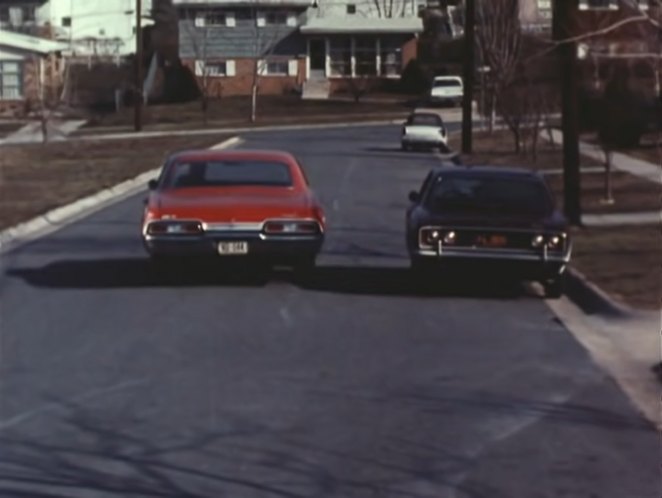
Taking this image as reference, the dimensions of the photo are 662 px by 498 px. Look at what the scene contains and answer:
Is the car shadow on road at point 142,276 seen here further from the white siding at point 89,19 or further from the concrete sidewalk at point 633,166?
the white siding at point 89,19

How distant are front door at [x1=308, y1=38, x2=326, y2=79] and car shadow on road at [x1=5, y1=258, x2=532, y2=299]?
28.3 m

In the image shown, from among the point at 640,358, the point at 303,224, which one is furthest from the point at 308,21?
the point at 640,358

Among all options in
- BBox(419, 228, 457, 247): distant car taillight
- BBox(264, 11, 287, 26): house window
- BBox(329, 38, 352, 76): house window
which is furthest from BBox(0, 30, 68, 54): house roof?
BBox(419, 228, 457, 247): distant car taillight

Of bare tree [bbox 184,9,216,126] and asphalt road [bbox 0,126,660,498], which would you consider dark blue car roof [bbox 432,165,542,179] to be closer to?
asphalt road [bbox 0,126,660,498]

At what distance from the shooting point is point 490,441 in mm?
10383

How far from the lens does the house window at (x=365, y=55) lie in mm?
47938

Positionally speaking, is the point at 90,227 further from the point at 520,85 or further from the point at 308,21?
the point at 520,85

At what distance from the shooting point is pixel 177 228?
17891mm

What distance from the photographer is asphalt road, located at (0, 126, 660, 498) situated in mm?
9469

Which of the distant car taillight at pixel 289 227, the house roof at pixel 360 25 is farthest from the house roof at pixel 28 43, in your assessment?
the distant car taillight at pixel 289 227

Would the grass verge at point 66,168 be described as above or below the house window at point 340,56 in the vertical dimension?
below

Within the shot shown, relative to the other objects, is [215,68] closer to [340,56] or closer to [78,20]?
[78,20]

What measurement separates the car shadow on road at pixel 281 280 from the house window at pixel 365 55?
992 inches

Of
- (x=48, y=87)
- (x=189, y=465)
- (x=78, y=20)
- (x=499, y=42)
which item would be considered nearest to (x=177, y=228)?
(x=189, y=465)
